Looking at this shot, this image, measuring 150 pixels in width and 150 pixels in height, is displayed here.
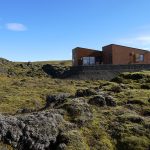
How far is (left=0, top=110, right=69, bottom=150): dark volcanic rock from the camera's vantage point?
14500 millimetres

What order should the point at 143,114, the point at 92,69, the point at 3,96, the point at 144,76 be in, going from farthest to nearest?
the point at 92,69, the point at 3,96, the point at 144,76, the point at 143,114

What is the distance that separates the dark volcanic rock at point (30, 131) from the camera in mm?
14500

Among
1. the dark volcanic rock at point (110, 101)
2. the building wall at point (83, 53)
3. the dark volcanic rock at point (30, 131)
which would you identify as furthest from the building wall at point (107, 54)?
the dark volcanic rock at point (30, 131)

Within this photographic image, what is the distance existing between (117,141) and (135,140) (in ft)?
2.42

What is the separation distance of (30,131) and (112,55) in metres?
67.0

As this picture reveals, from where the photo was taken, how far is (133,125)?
57.7 feet

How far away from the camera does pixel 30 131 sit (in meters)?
15.0

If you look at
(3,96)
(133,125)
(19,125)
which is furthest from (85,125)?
(3,96)

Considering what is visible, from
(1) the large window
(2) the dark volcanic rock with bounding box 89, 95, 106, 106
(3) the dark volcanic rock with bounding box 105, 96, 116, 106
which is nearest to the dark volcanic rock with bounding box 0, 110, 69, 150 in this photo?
(2) the dark volcanic rock with bounding box 89, 95, 106, 106

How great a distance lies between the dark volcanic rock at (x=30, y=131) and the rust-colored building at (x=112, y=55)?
65.7 m

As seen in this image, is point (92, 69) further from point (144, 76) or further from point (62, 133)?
point (62, 133)

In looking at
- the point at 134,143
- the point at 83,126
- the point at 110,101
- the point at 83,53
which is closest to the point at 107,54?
the point at 83,53

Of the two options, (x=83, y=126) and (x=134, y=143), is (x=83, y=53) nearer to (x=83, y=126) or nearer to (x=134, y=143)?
(x=83, y=126)

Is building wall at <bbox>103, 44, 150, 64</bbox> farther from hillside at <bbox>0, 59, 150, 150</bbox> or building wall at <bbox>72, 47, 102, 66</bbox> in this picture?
hillside at <bbox>0, 59, 150, 150</bbox>
